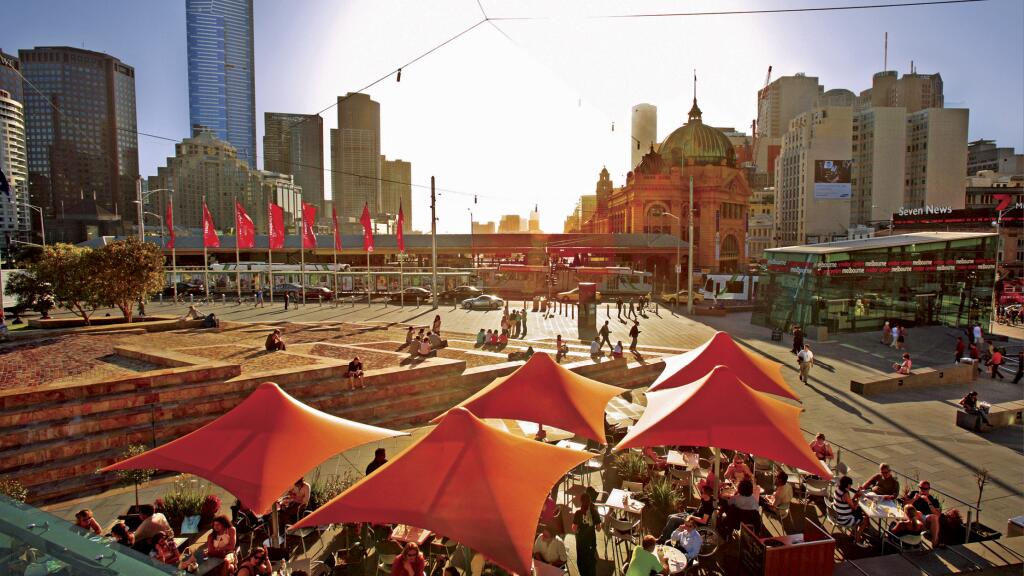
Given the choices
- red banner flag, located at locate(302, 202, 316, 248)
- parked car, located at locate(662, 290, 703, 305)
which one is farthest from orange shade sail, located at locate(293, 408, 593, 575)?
parked car, located at locate(662, 290, 703, 305)

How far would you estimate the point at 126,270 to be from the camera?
21656 mm

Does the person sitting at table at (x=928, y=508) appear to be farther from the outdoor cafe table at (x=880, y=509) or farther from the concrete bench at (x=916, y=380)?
the concrete bench at (x=916, y=380)

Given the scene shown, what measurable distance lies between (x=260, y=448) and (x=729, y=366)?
9.11 meters

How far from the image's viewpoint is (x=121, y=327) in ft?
71.5

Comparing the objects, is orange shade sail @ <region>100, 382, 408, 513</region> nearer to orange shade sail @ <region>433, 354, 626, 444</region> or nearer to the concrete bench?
orange shade sail @ <region>433, 354, 626, 444</region>

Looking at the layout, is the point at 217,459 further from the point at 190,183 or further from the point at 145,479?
the point at 190,183

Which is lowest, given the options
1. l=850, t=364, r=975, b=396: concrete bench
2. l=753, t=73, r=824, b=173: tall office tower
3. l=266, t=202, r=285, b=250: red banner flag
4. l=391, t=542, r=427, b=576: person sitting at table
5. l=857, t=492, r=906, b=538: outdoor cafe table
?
l=850, t=364, r=975, b=396: concrete bench

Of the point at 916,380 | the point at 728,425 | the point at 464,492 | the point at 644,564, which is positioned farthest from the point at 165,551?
the point at 916,380

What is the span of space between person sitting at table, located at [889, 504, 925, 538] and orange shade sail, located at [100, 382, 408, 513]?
7.16 metres

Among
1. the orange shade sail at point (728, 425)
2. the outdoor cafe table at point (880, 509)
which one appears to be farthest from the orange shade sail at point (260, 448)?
the outdoor cafe table at point (880, 509)

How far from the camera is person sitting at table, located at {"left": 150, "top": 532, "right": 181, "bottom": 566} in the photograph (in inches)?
258

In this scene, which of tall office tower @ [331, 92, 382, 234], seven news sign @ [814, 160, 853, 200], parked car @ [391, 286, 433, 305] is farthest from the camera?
tall office tower @ [331, 92, 382, 234]

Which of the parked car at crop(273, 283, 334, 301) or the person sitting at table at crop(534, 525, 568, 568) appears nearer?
the person sitting at table at crop(534, 525, 568, 568)

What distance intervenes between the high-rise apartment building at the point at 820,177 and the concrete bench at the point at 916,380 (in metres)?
96.9
